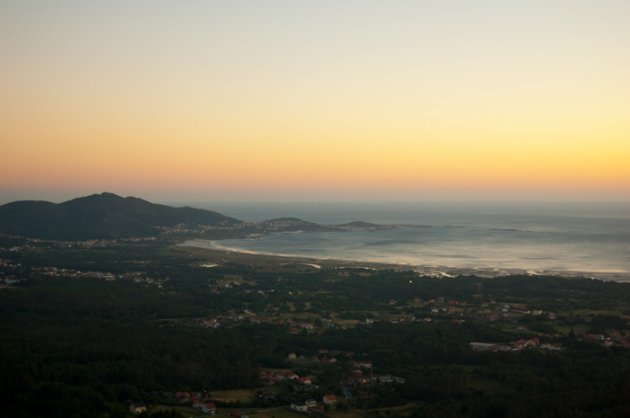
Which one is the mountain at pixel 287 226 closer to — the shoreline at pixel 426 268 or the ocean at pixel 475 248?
the ocean at pixel 475 248

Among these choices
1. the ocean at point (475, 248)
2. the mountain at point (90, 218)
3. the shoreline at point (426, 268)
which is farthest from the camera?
the mountain at point (90, 218)

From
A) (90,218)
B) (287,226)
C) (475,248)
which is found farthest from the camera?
(287,226)

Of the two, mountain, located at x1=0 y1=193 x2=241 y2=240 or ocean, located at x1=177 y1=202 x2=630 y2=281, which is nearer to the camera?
ocean, located at x1=177 y1=202 x2=630 y2=281

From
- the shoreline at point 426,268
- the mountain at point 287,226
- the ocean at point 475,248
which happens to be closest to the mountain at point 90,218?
the mountain at point 287,226

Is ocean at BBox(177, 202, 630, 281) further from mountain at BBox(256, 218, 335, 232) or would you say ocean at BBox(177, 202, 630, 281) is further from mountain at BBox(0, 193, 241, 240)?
mountain at BBox(0, 193, 241, 240)

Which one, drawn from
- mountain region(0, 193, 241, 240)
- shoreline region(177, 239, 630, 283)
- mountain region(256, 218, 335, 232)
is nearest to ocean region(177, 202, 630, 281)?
shoreline region(177, 239, 630, 283)

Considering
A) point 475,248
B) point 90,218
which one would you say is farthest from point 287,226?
point 475,248

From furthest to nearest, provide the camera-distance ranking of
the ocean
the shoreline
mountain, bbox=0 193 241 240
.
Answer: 1. mountain, bbox=0 193 241 240
2. the ocean
3. the shoreline

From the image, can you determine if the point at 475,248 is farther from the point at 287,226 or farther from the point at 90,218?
the point at 90,218
